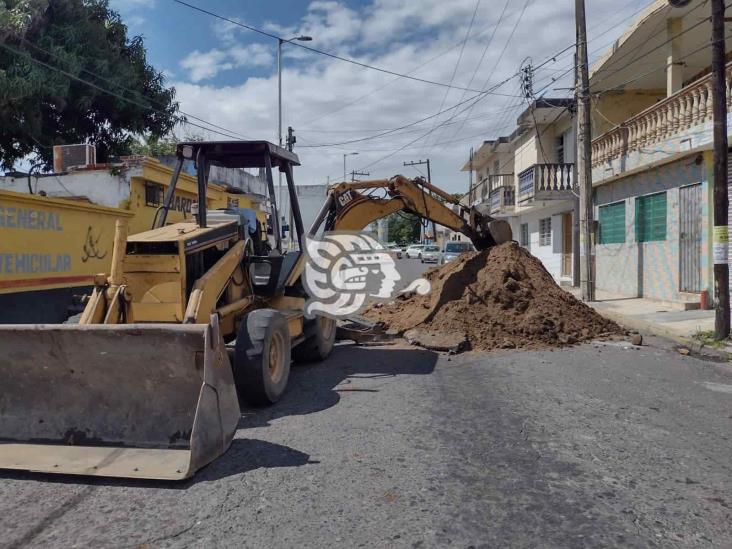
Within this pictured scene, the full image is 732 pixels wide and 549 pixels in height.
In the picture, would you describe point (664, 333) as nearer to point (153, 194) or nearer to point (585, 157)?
point (585, 157)

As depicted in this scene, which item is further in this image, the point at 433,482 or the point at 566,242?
the point at 566,242

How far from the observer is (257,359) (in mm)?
5664

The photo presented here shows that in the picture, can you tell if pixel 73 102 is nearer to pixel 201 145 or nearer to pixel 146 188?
pixel 146 188

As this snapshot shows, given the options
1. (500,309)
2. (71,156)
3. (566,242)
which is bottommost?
(500,309)

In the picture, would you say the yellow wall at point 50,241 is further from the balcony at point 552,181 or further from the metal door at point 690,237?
the balcony at point 552,181

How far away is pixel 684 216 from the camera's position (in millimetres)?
13664

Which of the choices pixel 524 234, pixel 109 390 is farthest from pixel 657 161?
pixel 524 234

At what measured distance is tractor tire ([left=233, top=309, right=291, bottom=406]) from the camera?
5672 millimetres

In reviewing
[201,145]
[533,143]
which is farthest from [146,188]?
[533,143]

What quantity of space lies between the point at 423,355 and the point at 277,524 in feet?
18.6

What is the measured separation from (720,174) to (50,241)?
34.7 feet

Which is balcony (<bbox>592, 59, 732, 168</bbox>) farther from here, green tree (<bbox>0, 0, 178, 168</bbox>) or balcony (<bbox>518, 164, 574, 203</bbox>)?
green tree (<bbox>0, 0, 178, 168</bbox>)

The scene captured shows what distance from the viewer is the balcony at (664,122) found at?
12.2m

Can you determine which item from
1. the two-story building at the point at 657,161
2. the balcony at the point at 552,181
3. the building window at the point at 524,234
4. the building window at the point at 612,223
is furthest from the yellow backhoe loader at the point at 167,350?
the building window at the point at 524,234
